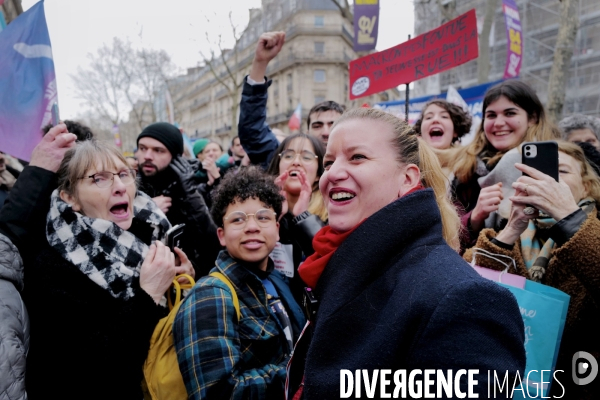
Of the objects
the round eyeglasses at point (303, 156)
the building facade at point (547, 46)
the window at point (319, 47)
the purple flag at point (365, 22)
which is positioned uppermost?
the window at point (319, 47)

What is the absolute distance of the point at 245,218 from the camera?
2230 mm

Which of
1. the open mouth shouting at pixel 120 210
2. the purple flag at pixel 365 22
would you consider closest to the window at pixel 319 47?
the purple flag at pixel 365 22

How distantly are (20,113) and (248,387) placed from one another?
237 cm

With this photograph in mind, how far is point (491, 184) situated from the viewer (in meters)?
2.42

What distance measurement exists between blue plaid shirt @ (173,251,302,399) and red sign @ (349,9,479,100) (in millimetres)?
2936

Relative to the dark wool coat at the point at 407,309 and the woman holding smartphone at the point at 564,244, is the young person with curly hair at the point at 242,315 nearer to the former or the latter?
the dark wool coat at the point at 407,309

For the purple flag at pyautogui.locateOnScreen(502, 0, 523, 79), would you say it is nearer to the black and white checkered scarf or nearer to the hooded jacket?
the black and white checkered scarf

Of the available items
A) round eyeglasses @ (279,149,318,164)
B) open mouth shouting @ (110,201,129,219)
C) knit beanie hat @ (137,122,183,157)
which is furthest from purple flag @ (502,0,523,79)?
open mouth shouting @ (110,201,129,219)

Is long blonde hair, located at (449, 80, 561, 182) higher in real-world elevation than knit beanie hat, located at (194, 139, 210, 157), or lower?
lower

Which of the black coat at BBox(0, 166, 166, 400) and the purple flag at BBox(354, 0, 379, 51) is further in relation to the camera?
the purple flag at BBox(354, 0, 379, 51)

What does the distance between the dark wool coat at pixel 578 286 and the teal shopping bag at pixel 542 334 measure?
0.15 m

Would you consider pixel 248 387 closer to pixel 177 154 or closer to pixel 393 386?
pixel 393 386

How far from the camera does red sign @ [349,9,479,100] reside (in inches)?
142

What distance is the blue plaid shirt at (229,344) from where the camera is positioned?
1.68 metres
